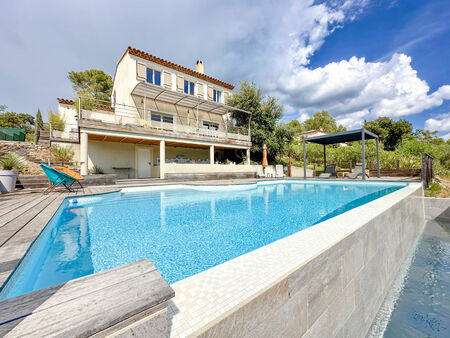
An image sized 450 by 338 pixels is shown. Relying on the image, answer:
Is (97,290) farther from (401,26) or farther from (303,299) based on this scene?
(401,26)

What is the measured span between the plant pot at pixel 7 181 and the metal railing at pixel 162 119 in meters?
3.86

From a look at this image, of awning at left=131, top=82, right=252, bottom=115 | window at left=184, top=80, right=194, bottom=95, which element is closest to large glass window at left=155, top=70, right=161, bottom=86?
awning at left=131, top=82, right=252, bottom=115

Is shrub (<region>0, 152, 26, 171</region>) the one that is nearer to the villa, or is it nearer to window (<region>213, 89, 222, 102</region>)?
the villa

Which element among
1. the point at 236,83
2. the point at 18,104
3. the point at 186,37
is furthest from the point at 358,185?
the point at 18,104

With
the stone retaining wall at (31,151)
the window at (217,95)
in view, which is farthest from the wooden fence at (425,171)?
the stone retaining wall at (31,151)

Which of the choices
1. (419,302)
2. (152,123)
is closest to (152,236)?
(419,302)

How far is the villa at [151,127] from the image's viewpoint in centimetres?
1128

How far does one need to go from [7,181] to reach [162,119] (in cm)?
958

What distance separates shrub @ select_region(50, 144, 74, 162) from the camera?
38.0 feet

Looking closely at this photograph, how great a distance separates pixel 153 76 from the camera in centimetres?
1402

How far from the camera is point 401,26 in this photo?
42.1ft

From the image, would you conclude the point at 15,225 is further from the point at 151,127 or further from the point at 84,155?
the point at 151,127

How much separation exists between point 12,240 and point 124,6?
1439 cm

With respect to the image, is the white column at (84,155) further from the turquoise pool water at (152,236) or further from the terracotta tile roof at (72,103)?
the terracotta tile roof at (72,103)
